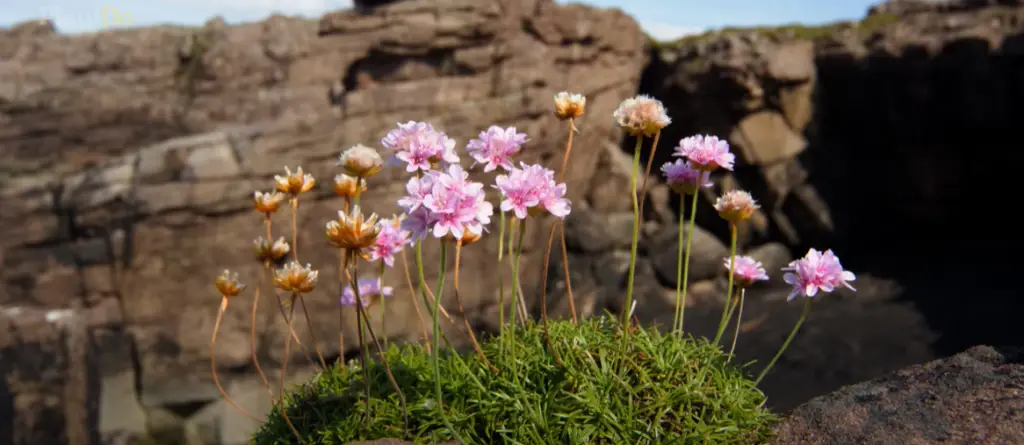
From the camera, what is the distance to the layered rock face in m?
8.09

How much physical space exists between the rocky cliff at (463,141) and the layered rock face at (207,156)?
33 millimetres

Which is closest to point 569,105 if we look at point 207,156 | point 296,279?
point 296,279

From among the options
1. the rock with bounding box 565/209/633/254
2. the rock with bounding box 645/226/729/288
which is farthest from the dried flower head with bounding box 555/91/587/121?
the rock with bounding box 645/226/729/288

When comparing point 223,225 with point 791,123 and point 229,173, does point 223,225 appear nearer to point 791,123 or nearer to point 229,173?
point 229,173

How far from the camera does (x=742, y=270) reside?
113 inches

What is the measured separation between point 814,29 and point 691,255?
5169 millimetres

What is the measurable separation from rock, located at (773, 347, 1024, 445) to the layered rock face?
5641mm

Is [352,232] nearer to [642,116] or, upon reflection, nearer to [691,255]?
[642,116]

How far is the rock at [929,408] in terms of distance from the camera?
2.29 metres

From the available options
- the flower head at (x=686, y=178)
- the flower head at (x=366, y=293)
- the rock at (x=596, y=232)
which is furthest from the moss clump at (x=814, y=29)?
the flower head at (x=366, y=293)

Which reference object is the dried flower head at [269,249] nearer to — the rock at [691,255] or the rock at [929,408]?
the rock at [929,408]

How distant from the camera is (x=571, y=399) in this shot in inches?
95.1

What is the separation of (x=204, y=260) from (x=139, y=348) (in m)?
1.17

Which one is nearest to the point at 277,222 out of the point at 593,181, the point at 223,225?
the point at 223,225
